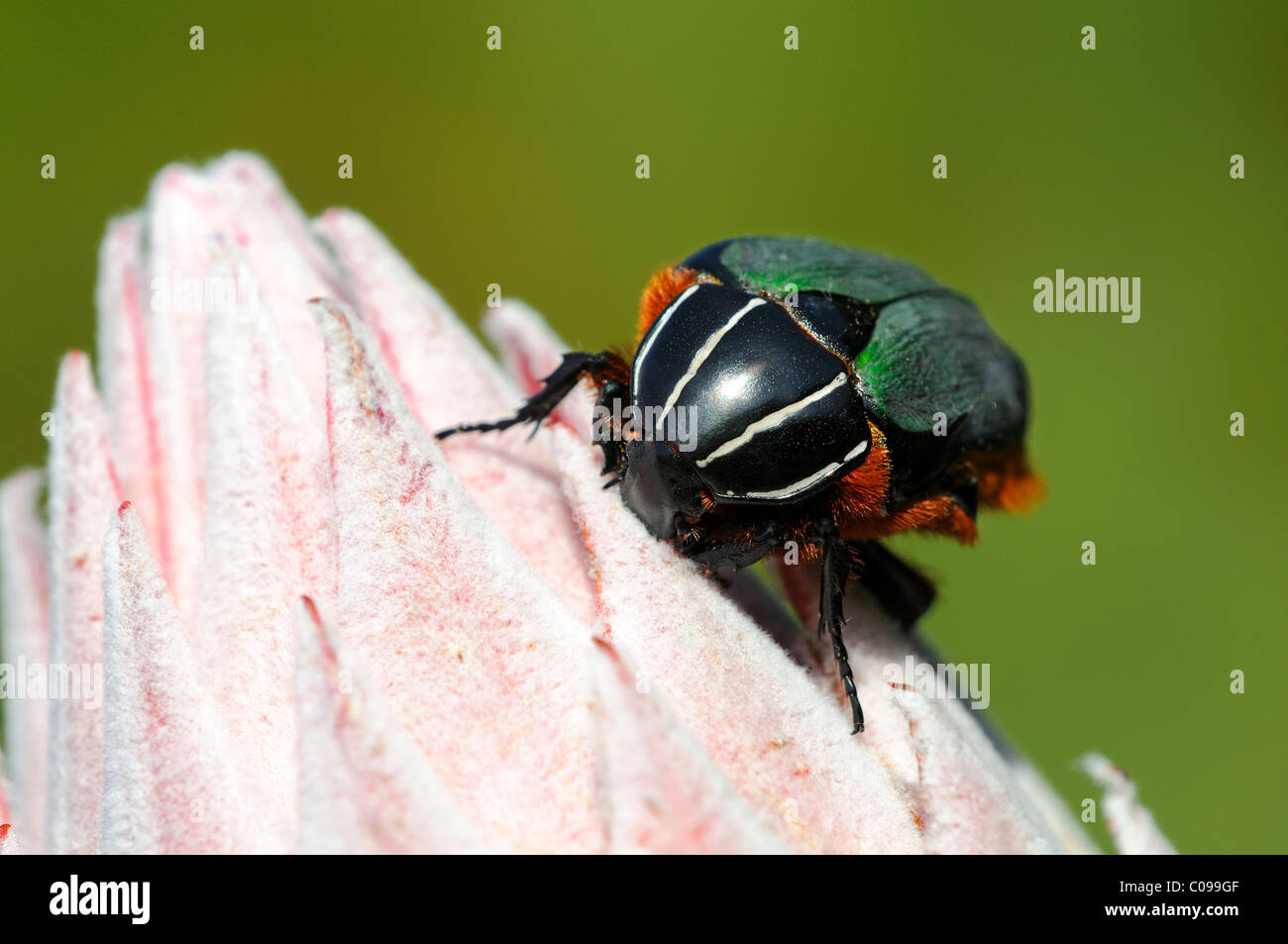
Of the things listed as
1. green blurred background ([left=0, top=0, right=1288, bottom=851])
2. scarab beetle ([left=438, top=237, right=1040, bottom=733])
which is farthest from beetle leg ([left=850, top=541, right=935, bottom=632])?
green blurred background ([left=0, top=0, right=1288, bottom=851])

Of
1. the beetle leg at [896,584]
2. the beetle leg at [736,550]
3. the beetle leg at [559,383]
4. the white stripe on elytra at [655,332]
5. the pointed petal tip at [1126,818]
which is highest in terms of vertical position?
the white stripe on elytra at [655,332]

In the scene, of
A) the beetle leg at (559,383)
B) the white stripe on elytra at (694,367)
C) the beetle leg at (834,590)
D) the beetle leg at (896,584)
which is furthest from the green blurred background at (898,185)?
the white stripe on elytra at (694,367)

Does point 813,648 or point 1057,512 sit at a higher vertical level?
point 813,648

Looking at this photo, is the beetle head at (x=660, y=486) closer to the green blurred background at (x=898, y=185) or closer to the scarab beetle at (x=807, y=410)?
the scarab beetle at (x=807, y=410)

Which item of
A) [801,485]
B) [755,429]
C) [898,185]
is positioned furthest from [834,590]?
[898,185]
